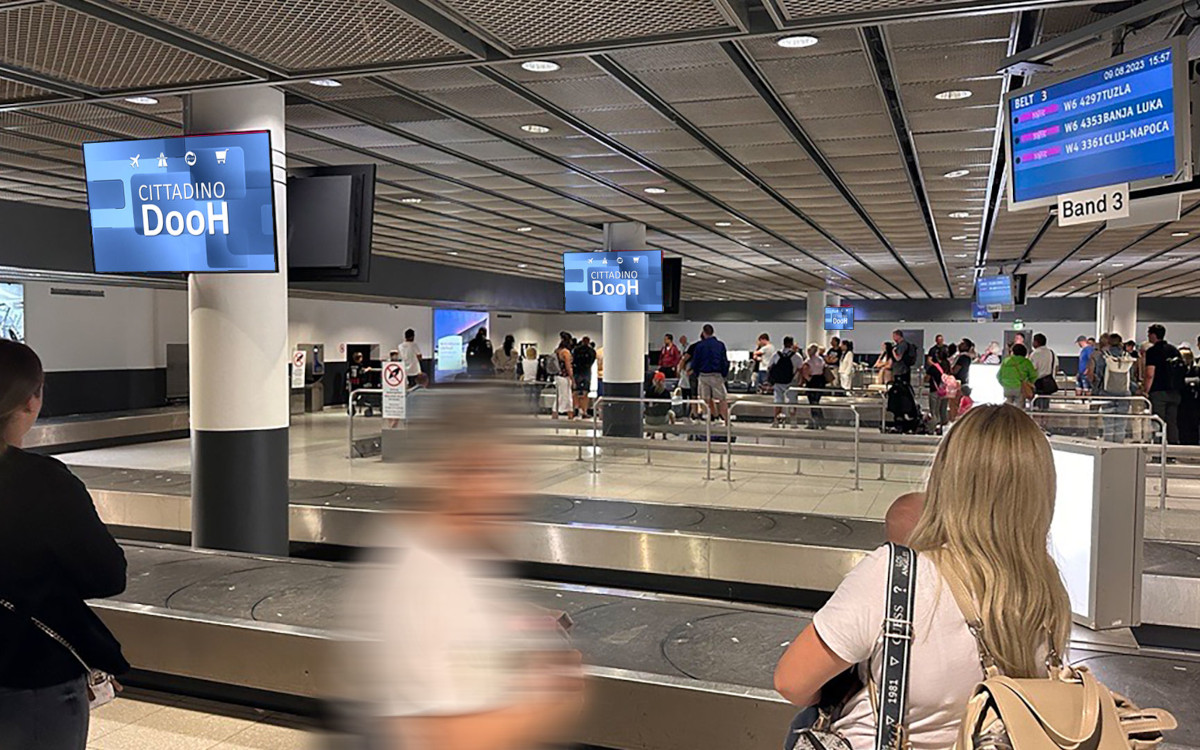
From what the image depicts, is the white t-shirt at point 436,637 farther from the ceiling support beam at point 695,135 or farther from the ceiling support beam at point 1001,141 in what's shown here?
the ceiling support beam at point 695,135

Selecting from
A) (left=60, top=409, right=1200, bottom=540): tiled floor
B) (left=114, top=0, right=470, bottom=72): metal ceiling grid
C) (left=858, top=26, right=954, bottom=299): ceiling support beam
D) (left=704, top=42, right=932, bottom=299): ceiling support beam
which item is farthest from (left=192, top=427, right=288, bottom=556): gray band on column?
(left=858, top=26, right=954, bottom=299): ceiling support beam

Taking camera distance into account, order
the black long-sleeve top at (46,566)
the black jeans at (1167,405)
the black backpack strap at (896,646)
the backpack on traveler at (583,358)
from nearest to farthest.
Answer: the black backpack strap at (896,646)
the black long-sleeve top at (46,566)
the black jeans at (1167,405)
the backpack on traveler at (583,358)

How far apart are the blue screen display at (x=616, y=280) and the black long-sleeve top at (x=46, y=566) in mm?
12177

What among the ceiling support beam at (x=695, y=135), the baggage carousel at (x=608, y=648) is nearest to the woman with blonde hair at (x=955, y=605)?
the baggage carousel at (x=608, y=648)

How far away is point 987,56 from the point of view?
6254 mm

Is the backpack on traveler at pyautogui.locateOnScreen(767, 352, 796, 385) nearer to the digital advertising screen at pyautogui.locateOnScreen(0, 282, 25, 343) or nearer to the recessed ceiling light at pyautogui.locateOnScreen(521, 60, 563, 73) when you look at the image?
the recessed ceiling light at pyautogui.locateOnScreen(521, 60, 563, 73)

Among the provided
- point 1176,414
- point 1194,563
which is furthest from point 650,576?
point 1176,414

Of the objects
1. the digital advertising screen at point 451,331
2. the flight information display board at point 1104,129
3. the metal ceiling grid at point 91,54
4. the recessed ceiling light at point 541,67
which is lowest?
the digital advertising screen at point 451,331

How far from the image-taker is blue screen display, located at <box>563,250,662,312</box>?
47.3ft

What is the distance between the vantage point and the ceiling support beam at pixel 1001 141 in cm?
565

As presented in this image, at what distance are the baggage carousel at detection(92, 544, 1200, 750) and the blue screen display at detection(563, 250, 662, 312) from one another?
8.50m

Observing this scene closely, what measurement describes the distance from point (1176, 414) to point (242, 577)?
14.1 meters

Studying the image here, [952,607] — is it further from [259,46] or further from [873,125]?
[873,125]

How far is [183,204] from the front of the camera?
6.27 m
